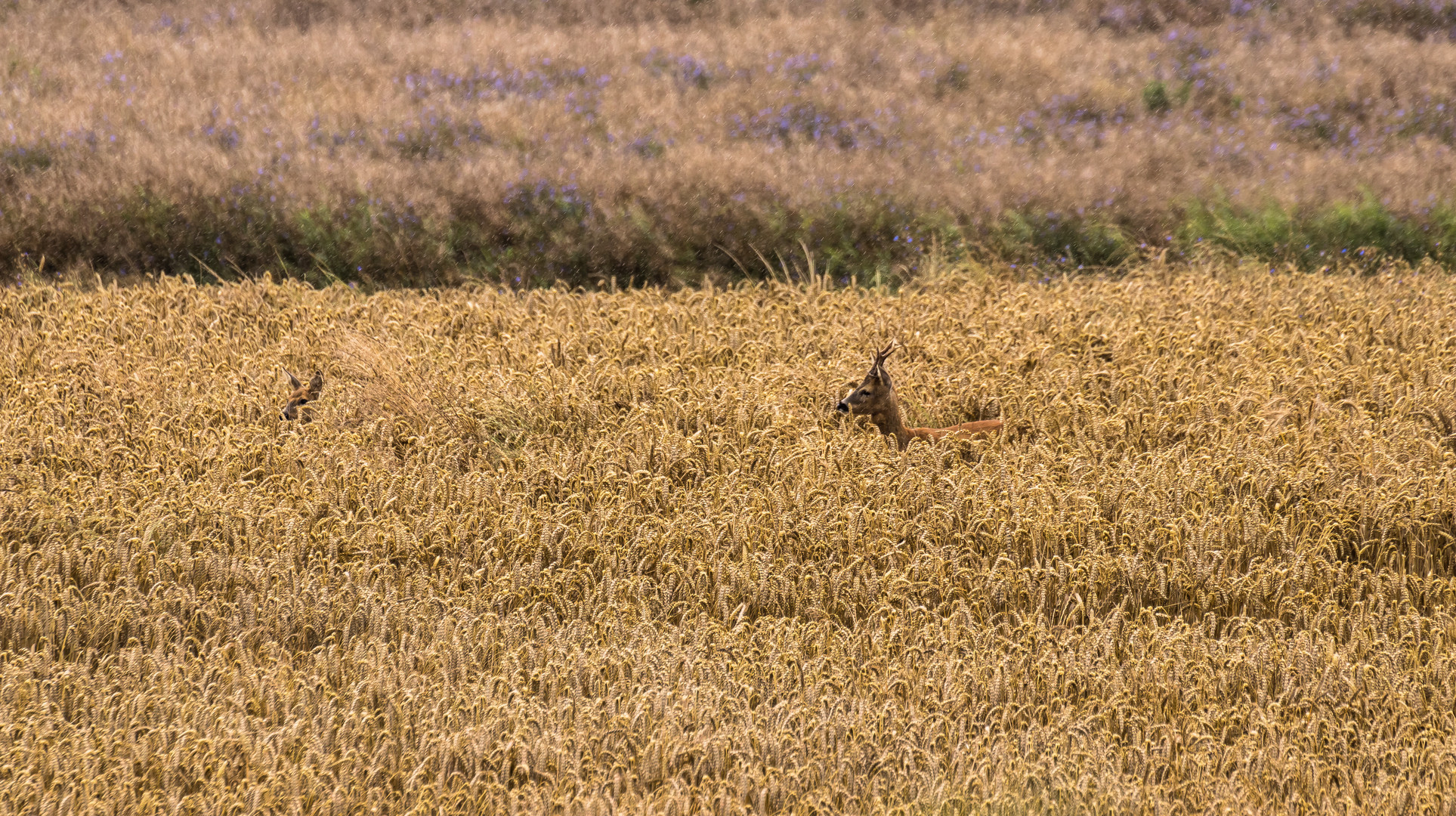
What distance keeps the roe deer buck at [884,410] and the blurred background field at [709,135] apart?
14.9 feet

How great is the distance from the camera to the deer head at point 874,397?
17.5 feet

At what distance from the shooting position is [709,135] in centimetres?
1356

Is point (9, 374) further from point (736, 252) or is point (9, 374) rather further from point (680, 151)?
point (680, 151)

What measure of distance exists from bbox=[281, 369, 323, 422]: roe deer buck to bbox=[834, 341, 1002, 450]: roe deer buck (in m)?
2.51

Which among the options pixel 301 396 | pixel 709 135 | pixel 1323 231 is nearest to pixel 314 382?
pixel 301 396

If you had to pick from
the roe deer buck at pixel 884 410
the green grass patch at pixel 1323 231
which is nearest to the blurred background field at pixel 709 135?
the green grass patch at pixel 1323 231

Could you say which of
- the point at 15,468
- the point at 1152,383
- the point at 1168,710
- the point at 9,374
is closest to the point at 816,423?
the point at 1152,383

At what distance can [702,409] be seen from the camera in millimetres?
5652

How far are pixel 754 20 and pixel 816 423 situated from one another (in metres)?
14.1

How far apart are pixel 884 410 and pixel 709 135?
28.6ft

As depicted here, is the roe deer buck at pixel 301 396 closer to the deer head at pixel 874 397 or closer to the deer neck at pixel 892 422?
the deer head at pixel 874 397

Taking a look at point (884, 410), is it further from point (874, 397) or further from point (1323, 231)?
point (1323, 231)

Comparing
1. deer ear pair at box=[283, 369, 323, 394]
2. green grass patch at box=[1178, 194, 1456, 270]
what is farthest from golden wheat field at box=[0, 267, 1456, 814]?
green grass patch at box=[1178, 194, 1456, 270]

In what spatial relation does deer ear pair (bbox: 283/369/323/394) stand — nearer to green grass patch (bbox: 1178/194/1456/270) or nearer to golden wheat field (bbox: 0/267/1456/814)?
golden wheat field (bbox: 0/267/1456/814)
